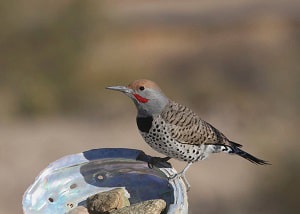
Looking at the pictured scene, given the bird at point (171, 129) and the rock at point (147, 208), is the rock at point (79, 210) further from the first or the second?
the bird at point (171, 129)

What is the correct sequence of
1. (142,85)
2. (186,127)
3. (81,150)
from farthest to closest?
(81,150), (186,127), (142,85)

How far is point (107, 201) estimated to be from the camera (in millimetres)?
3129

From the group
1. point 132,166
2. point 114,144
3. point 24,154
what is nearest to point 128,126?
point 114,144

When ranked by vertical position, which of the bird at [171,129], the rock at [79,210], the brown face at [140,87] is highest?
the brown face at [140,87]

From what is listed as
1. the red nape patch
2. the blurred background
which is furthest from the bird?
the blurred background

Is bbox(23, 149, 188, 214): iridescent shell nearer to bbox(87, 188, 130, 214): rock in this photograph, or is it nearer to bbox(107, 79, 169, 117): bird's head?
bbox(87, 188, 130, 214): rock

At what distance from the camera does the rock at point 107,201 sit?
3132 mm

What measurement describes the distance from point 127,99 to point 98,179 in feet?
29.8

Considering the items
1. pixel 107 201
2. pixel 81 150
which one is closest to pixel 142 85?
pixel 107 201

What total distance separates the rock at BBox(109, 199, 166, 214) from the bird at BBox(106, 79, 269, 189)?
860 millimetres

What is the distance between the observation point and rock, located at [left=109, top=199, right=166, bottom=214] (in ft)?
9.71

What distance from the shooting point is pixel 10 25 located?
13.3 m

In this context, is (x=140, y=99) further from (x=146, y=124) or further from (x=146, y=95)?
(x=146, y=124)

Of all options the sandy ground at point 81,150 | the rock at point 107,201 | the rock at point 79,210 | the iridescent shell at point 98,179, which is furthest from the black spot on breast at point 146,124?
the sandy ground at point 81,150
